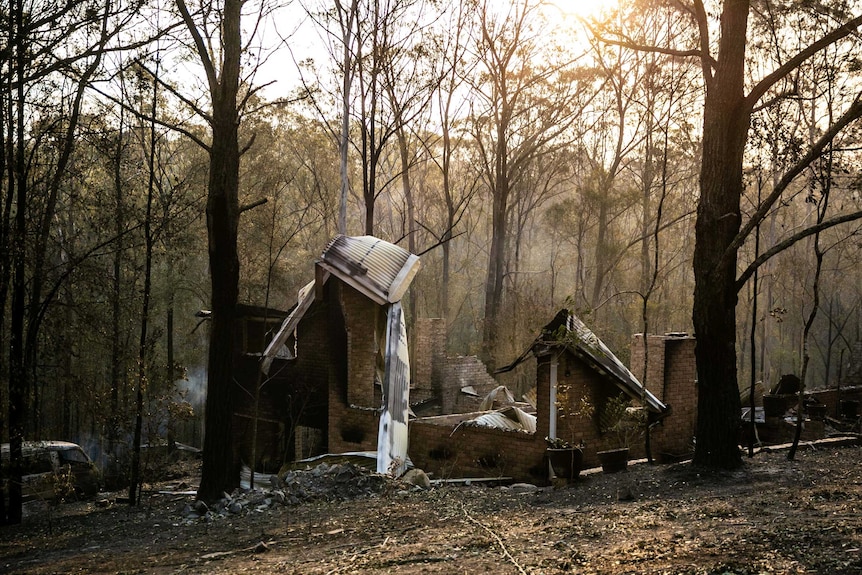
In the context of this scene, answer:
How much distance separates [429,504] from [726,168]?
576 centimetres

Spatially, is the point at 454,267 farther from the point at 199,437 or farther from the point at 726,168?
the point at 726,168

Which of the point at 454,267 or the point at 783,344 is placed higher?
the point at 454,267

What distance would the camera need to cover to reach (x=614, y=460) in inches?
452

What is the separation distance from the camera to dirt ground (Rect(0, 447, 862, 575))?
5652mm

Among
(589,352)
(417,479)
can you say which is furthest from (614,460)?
(417,479)

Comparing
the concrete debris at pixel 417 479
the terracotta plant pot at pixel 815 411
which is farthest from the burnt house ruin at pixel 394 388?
the terracotta plant pot at pixel 815 411

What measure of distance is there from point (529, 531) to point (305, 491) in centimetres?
493

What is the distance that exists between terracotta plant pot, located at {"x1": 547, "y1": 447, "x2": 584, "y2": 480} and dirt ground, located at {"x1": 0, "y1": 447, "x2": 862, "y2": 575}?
0.32 m

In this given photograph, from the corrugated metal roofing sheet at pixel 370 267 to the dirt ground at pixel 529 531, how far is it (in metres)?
4.40

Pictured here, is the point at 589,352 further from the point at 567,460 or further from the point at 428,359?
the point at 428,359

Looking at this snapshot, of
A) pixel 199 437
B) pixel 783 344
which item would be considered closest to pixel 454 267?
pixel 783 344

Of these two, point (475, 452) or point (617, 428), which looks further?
point (475, 452)

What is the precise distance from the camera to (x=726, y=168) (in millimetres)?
9547

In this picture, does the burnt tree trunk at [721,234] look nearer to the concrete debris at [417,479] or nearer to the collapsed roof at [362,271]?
the concrete debris at [417,479]
